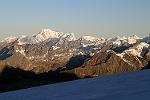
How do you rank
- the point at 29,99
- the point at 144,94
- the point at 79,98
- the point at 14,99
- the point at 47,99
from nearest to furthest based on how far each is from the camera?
the point at 144,94 < the point at 79,98 < the point at 47,99 < the point at 29,99 < the point at 14,99

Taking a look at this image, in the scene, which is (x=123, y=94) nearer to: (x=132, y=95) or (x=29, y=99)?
(x=132, y=95)

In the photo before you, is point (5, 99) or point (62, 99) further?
point (5, 99)

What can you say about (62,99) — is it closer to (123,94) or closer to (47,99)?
(47,99)

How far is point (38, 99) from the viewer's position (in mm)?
19578

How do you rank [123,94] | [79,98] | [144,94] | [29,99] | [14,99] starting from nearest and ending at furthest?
[144,94]
[123,94]
[79,98]
[29,99]
[14,99]

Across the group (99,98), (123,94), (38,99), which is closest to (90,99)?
(99,98)

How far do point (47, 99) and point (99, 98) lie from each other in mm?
4186

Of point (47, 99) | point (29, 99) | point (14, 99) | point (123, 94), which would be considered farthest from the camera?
point (14, 99)

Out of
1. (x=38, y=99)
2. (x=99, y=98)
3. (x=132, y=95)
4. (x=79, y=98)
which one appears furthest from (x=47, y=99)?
(x=132, y=95)

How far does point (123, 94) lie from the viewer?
15.8 meters

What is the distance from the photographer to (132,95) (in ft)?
49.6

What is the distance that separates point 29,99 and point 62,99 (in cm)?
314

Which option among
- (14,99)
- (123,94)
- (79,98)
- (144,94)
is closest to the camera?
(144,94)

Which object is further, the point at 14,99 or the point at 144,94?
the point at 14,99
